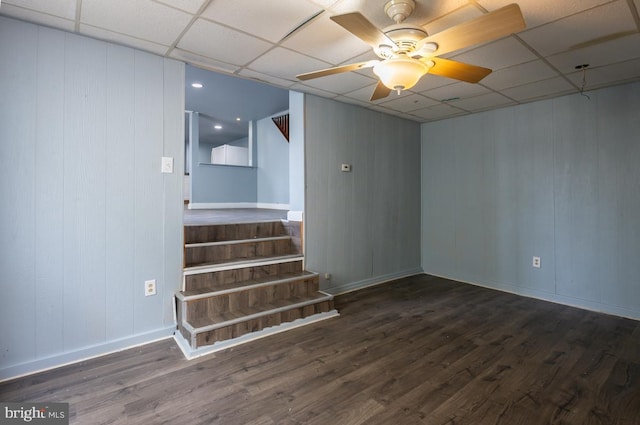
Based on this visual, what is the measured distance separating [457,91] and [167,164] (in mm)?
2986

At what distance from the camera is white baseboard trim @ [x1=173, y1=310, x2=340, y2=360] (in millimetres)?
2420

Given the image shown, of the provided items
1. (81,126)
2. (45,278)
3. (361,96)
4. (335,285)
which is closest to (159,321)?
(45,278)

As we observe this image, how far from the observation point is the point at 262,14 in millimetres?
2010

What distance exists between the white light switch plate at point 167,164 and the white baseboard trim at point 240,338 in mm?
1375

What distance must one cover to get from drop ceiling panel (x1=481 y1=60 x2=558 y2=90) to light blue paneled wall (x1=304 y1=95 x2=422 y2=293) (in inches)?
60.2

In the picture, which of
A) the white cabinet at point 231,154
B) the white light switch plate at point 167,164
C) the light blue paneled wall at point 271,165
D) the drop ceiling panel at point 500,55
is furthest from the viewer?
the white cabinet at point 231,154

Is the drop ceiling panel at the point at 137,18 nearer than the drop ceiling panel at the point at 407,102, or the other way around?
the drop ceiling panel at the point at 137,18

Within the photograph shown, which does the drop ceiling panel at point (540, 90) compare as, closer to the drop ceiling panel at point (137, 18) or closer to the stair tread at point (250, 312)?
the stair tread at point (250, 312)

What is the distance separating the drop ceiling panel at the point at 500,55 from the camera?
7.79 ft

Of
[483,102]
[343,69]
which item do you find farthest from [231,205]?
[343,69]

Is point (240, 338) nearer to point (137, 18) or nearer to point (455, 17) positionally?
point (137, 18)

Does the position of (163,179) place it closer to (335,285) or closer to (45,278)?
(45,278)

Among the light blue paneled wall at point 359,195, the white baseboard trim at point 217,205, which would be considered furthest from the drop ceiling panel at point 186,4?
the white baseboard trim at point 217,205

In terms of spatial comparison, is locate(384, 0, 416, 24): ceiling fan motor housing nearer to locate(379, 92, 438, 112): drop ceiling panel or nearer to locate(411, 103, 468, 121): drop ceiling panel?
locate(379, 92, 438, 112): drop ceiling panel
